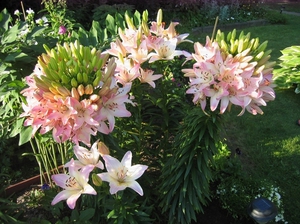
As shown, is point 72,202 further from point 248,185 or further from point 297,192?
point 297,192

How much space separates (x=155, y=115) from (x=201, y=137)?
19.2 inches

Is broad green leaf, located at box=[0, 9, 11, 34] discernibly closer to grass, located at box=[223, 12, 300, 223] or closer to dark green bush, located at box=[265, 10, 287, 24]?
grass, located at box=[223, 12, 300, 223]

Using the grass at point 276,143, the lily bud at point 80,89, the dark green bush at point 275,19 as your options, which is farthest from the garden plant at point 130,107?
the dark green bush at point 275,19

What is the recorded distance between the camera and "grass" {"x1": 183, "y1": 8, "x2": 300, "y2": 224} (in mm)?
2748

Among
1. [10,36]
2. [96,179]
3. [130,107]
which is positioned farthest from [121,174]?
[10,36]

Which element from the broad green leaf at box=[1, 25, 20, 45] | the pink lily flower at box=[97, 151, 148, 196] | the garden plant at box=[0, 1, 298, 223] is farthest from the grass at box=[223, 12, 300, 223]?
the broad green leaf at box=[1, 25, 20, 45]

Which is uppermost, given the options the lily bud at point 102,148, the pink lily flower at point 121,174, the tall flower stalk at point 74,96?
the tall flower stalk at point 74,96

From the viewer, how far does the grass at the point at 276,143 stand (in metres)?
2.75

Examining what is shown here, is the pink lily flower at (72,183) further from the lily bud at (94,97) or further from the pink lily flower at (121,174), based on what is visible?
the lily bud at (94,97)

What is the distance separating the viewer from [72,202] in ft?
3.73

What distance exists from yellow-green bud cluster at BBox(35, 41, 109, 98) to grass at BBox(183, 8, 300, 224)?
5.94 ft

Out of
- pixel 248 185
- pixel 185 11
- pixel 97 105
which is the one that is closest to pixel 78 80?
pixel 97 105

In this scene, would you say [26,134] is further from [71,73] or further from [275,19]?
[275,19]

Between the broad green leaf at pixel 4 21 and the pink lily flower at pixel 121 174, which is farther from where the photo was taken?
the broad green leaf at pixel 4 21
